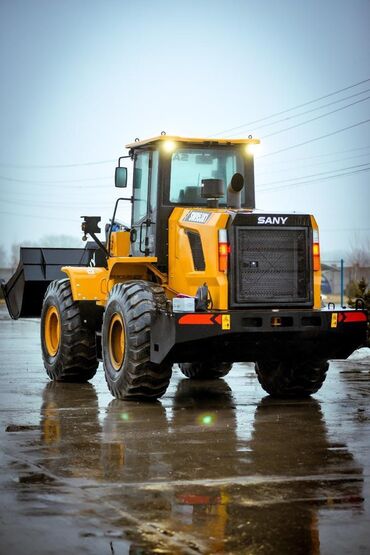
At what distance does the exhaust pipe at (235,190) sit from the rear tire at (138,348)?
5.23 feet

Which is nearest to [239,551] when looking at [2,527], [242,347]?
[2,527]

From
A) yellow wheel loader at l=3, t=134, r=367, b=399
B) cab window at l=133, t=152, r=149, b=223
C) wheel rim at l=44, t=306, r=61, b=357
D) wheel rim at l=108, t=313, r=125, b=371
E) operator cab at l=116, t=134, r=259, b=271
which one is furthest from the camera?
wheel rim at l=44, t=306, r=61, b=357

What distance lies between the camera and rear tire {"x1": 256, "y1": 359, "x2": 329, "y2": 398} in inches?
538

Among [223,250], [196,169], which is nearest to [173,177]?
[196,169]

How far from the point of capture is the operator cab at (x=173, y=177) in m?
14.0

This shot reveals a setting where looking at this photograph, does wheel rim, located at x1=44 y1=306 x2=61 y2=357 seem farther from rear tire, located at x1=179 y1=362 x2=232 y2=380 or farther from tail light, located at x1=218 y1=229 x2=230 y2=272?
tail light, located at x1=218 y1=229 x2=230 y2=272

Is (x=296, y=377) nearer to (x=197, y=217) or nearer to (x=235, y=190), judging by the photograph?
(x=197, y=217)

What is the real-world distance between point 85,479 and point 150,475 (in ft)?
1.71

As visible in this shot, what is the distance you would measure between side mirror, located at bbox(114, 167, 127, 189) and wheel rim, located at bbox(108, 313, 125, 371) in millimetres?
1788

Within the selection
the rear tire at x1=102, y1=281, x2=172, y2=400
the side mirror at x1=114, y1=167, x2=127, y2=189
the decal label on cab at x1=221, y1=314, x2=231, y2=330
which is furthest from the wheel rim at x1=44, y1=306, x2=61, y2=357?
the decal label on cab at x1=221, y1=314, x2=231, y2=330

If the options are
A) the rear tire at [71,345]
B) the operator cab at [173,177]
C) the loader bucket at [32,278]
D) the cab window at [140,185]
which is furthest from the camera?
the loader bucket at [32,278]

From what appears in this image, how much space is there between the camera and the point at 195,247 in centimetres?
1336

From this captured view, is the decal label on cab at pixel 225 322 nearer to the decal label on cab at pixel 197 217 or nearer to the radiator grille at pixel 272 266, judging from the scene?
the radiator grille at pixel 272 266

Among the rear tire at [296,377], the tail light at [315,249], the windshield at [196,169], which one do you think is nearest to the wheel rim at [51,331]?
the windshield at [196,169]
